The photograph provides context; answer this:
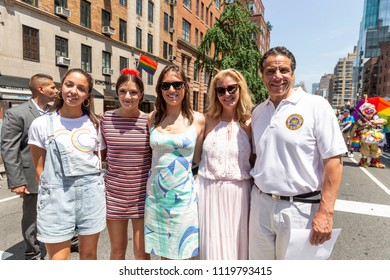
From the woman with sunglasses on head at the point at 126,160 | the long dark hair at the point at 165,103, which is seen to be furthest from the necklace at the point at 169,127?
the woman with sunglasses on head at the point at 126,160

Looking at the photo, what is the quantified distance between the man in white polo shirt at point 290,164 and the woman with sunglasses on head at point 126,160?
1.03m

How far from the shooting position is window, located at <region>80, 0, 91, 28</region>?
61.4 ft

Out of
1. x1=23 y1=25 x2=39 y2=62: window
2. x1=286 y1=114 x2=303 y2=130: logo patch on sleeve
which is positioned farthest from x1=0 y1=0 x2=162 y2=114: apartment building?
x1=286 y1=114 x2=303 y2=130: logo patch on sleeve

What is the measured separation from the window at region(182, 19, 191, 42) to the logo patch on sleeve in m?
32.1

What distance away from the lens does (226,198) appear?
2320mm

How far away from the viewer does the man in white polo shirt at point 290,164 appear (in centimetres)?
197

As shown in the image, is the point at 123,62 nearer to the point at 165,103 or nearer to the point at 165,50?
the point at 165,50

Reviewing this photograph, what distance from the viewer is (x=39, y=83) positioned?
332cm

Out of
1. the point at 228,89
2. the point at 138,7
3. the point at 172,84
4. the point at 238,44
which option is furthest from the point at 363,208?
the point at 138,7

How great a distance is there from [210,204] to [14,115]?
2.45 metres

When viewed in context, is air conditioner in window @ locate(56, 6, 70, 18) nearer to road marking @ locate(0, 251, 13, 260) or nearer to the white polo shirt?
road marking @ locate(0, 251, 13, 260)

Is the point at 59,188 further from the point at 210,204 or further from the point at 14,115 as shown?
the point at 14,115
